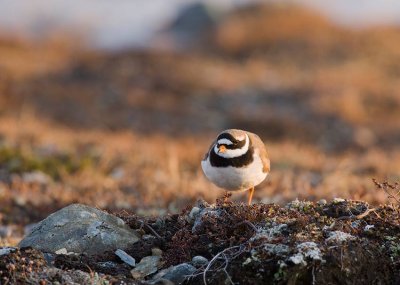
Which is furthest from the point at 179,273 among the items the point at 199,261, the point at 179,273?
the point at 199,261

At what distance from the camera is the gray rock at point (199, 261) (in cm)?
505

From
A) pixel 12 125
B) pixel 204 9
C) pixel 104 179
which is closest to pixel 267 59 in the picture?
pixel 204 9

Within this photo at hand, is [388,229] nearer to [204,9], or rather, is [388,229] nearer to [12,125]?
[12,125]

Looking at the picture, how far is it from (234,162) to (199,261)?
1.41 metres

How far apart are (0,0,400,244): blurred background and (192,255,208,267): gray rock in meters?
3.17

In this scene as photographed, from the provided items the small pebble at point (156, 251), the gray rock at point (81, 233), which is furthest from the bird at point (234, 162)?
the small pebble at point (156, 251)

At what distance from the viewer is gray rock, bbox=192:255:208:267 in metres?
5.05

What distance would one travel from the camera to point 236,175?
629cm

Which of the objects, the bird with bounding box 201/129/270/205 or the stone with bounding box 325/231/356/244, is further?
the bird with bounding box 201/129/270/205

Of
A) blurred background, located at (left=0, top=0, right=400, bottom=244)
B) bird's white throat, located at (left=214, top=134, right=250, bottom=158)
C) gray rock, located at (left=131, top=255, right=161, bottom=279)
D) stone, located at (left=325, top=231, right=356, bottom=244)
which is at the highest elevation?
bird's white throat, located at (left=214, top=134, right=250, bottom=158)

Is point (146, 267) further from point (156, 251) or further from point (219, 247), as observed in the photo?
point (219, 247)

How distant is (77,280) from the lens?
4.84 meters

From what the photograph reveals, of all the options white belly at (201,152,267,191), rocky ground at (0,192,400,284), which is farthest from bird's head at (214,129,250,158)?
rocky ground at (0,192,400,284)

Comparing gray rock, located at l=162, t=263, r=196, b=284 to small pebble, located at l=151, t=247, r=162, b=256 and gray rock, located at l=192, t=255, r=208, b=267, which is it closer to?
gray rock, located at l=192, t=255, r=208, b=267
